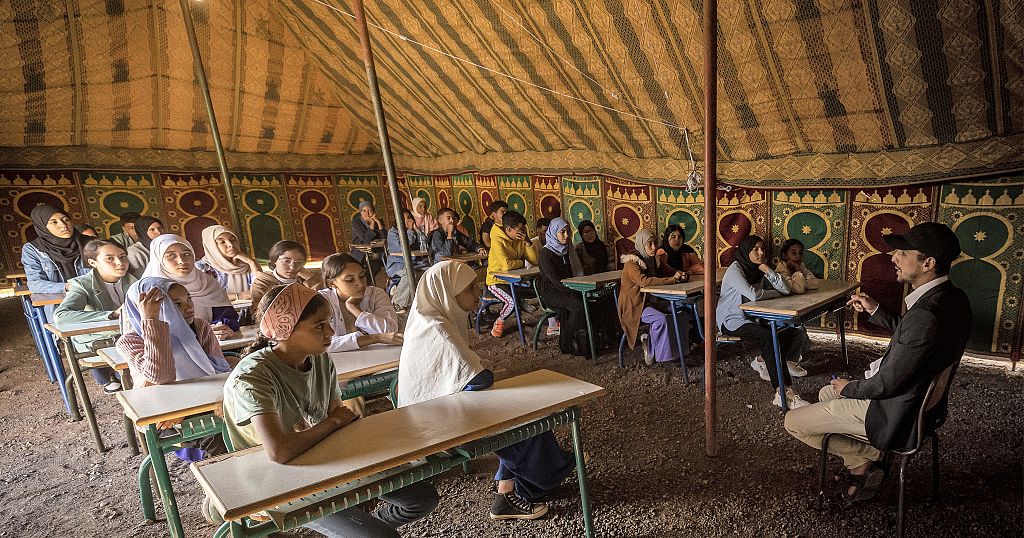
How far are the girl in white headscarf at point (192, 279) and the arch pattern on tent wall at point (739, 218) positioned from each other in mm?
4214

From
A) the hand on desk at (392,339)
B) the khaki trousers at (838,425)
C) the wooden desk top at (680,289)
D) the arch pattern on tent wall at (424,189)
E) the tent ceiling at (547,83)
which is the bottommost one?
the khaki trousers at (838,425)

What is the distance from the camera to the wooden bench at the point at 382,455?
1.68 m

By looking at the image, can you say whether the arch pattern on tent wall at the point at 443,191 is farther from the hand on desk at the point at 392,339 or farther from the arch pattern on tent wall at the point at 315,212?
the hand on desk at the point at 392,339

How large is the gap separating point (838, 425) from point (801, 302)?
1.53 meters

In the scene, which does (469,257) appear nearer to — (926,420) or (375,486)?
(375,486)

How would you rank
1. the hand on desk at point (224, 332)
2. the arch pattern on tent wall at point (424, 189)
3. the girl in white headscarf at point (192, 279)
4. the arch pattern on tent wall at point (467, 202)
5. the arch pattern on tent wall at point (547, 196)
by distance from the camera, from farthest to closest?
the arch pattern on tent wall at point (424, 189)
the arch pattern on tent wall at point (467, 202)
the arch pattern on tent wall at point (547, 196)
the girl in white headscarf at point (192, 279)
the hand on desk at point (224, 332)

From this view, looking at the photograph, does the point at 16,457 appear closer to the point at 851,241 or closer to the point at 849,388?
the point at 849,388

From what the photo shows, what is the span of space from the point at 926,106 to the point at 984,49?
1.66ft

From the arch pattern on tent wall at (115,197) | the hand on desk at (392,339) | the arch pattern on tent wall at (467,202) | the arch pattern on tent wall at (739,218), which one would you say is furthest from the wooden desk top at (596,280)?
the arch pattern on tent wall at (115,197)

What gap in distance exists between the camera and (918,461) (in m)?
2.96

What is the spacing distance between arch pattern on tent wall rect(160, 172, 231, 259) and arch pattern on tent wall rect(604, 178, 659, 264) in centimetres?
619

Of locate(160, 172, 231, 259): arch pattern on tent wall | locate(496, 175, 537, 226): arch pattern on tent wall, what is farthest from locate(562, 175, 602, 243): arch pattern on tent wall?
locate(160, 172, 231, 259): arch pattern on tent wall

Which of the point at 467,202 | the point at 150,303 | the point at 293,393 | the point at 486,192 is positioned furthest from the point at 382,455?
the point at 467,202

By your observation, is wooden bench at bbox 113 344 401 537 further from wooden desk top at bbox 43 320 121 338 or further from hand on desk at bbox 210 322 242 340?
wooden desk top at bbox 43 320 121 338
